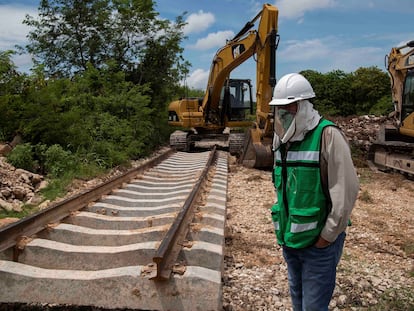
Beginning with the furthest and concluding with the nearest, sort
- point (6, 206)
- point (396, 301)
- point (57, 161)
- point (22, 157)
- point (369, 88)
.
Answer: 1. point (369, 88)
2. point (57, 161)
3. point (22, 157)
4. point (6, 206)
5. point (396, 301)

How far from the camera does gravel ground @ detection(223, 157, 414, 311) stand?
373cm

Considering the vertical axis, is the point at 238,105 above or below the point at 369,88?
below

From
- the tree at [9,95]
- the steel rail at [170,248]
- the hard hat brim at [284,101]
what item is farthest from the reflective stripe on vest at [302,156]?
the tree at [9,95]

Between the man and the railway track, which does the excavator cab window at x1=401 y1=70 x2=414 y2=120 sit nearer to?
the railway track

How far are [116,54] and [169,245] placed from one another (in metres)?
19.3

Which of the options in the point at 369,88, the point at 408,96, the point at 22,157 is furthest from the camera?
the point at 369,88

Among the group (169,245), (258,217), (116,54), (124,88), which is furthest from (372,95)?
(169,245)

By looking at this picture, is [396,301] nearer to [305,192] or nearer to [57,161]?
[305,192]

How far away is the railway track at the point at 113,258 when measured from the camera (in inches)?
128

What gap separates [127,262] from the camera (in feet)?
12.6

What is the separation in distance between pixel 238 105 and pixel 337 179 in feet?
43.3

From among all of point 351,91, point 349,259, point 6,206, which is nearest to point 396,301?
point 349,259

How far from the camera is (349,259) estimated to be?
15.8 ft

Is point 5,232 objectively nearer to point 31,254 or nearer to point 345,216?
point 31,254
